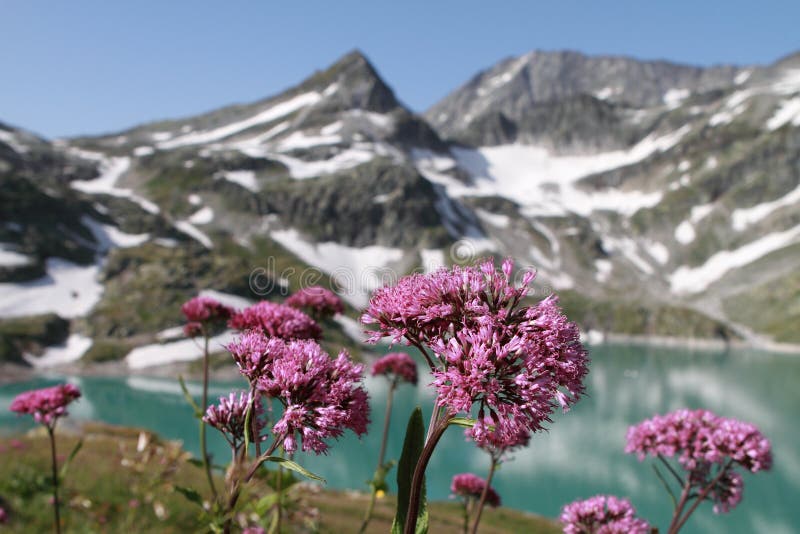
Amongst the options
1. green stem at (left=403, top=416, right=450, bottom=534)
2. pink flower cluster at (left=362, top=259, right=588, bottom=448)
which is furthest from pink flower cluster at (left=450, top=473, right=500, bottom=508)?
green stem at (left=403, top=416, right=450, bottom=534)

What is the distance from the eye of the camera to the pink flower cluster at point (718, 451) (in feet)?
19.6

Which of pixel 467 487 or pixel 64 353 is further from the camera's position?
pixel 64 353

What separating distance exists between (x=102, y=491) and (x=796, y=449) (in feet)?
268

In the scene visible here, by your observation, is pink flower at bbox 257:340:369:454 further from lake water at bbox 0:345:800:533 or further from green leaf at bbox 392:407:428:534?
lake water at bbox 0:345:800:533

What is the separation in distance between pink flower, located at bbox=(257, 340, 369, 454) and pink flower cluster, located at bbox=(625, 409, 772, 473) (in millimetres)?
4677

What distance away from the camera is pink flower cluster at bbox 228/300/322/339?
4.86 meters

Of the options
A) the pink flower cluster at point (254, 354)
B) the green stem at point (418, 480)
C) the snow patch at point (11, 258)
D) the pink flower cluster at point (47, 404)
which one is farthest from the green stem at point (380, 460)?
the snow patch at point (11, 258)

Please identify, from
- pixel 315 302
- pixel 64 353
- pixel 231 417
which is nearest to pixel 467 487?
pixel 315 302

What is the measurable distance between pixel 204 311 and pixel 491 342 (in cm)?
499

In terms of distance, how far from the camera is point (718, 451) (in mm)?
5934

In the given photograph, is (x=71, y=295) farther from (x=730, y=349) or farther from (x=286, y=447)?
(x=730, y=349)

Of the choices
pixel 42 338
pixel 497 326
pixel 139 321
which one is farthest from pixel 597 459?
pixel 42 338

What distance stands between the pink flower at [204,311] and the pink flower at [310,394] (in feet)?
11.7

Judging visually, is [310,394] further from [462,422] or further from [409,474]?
[462,422]
